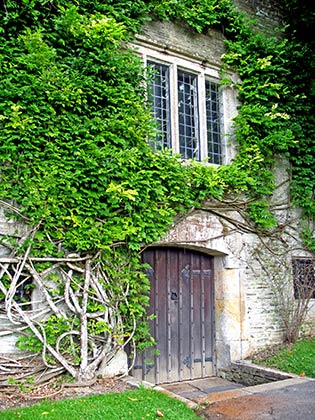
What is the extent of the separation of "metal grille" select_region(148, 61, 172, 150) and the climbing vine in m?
0.60

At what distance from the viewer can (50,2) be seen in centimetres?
593

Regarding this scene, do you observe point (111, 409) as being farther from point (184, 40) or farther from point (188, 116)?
point (184, 40)

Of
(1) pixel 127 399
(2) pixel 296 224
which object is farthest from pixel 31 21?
(2) pixel 296 224

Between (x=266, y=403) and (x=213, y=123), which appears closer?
(x=266, y=403)

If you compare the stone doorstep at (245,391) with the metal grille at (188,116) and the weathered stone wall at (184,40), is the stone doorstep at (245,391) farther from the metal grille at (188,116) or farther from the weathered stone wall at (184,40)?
the weathered stone wall at (184,40)

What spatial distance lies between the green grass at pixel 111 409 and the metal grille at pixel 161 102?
12.5 ft

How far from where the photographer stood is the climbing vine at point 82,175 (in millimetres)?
5297

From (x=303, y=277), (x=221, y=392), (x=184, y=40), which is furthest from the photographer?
(x=303, y=277)

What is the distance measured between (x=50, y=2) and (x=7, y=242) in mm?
3257

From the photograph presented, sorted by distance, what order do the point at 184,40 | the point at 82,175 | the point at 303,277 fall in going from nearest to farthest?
the point at 82,175, the point at 184,40, the point at 303,277

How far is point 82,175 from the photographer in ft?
18.1

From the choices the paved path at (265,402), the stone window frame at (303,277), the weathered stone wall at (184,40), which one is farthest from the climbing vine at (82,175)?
the stone window frame at (303,277)

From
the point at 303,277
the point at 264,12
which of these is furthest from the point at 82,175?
the point at 264,12

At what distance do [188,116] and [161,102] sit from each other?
1.83 ft
